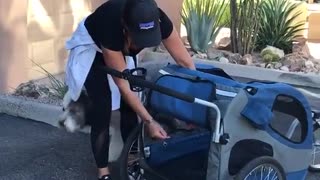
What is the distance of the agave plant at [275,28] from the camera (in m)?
9.02

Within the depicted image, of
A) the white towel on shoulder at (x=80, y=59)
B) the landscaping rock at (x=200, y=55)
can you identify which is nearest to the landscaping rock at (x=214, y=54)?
the landscaping rock at (x=200, y=55)

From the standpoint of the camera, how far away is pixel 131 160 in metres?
4.86

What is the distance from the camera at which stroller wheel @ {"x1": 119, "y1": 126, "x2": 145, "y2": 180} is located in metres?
4.75

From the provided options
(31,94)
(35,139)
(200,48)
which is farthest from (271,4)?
(35,139)

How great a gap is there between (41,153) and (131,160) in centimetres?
129

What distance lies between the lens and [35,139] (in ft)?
20.6

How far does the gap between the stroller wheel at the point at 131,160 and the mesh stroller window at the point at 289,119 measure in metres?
0.92

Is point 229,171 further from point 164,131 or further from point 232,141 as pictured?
point 164,131

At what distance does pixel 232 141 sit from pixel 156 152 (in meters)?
0.68

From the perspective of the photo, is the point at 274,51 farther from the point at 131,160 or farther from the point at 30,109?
the point at 131,160

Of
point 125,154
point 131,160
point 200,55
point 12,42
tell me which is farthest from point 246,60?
point 125,154

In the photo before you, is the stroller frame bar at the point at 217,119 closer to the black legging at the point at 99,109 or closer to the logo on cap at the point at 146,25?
the logo on cap at the point at 146,25

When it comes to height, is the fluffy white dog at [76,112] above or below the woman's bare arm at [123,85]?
below

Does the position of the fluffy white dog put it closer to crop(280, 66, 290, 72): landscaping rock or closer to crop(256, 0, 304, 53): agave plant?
crop(280, 66, 290, 72): landscaping rock
